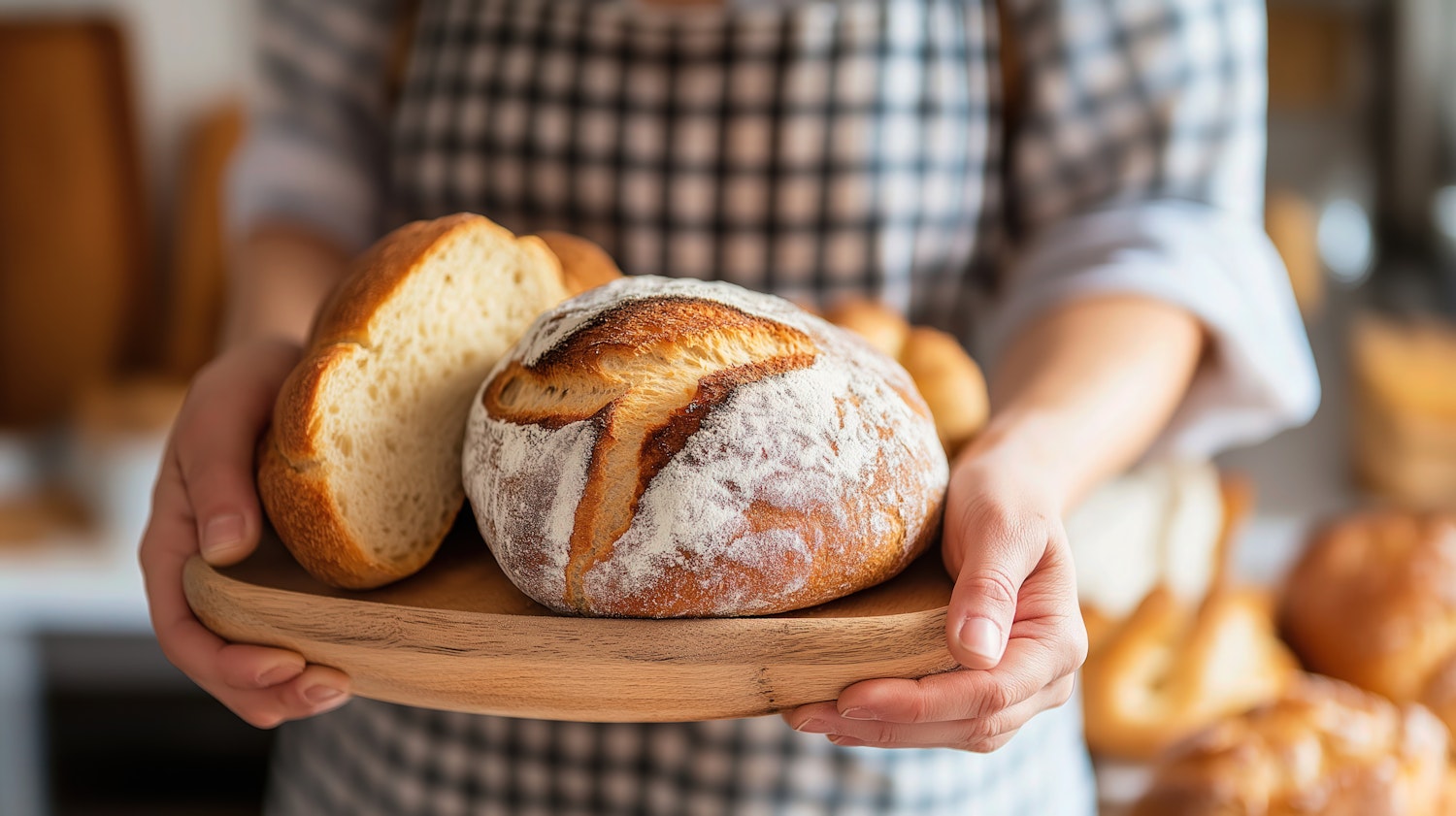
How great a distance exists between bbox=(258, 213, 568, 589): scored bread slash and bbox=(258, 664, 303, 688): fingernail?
50 millimetres

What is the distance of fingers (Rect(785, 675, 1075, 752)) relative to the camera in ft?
1.74

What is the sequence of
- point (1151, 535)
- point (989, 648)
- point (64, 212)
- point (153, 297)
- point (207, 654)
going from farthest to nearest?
1. point (153, 297)
2. point (64, 212)
3. point (1151, 535)
4. point (207, 654)
5. point (989, 648)

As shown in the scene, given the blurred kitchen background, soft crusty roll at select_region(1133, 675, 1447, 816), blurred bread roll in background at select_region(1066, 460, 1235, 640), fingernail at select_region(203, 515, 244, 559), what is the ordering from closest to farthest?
fingernail at select_region(203, 515, 244, 559) → soft crusty roll at select_region(1133, 675, 1447, 816) → blurred bread roll in background at select_region(1066, 460, 1235, 640) → the blurred kitchen background

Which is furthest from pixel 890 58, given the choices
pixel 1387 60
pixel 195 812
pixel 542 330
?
pixel 195 812

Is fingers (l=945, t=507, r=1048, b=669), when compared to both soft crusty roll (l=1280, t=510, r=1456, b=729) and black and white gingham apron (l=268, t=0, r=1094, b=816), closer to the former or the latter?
black and white gingham apron (l=268, t=0, r=1094, b=816)

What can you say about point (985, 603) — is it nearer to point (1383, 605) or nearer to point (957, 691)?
point (957, 691)

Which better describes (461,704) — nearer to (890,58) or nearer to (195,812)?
(890,58)

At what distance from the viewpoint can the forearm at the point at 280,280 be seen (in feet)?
3.12

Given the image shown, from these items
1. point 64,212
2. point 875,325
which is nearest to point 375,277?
point 875,325

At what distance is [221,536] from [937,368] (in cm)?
44

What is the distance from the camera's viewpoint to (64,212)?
205cm

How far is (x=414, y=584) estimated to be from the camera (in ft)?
1.97

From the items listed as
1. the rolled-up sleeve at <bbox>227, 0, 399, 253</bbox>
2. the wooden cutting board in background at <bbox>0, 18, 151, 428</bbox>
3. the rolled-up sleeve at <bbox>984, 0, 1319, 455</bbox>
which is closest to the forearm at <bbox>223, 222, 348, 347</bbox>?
the rolled-up sleeve at <bbox>227, 0, 399, 253</bbox>

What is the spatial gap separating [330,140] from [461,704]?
742 millimetres
